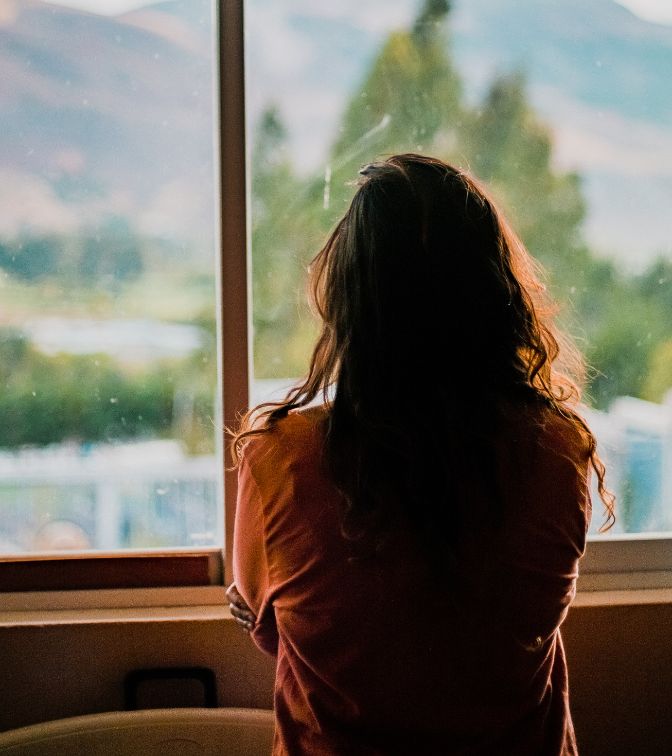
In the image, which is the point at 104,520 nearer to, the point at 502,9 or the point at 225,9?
the point at 225,9

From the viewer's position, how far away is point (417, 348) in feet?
2.54

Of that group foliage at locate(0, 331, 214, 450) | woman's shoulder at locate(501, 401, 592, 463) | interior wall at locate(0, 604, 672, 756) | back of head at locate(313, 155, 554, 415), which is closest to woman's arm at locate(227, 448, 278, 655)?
back of head at locate(313, 155, 554, 415)

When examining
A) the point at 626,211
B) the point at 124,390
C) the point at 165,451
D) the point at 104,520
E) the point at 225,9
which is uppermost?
the point at 225,9

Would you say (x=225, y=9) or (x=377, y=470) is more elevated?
(x=225, y=9)

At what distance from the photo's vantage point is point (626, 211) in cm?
158

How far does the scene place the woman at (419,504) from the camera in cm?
74

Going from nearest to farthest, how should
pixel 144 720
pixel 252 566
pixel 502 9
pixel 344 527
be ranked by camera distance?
1. pixel 344 527
2. pixel 252 566
3. pixel 144 720
4. pixel 502 9

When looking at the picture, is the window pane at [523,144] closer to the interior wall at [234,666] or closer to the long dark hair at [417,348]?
the interior wall at [234,666]

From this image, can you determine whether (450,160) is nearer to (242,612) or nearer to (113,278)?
(113,278)

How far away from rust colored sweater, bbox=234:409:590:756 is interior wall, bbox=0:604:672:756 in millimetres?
614

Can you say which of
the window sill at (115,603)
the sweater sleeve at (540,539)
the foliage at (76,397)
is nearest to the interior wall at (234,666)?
the window sill at (115,603)

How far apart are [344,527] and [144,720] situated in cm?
79

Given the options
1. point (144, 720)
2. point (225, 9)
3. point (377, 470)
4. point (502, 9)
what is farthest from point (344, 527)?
point (502, 9)

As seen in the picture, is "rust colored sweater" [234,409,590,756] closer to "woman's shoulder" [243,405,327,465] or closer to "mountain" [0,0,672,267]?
"woman's shoulder" [243,405,327,465]
